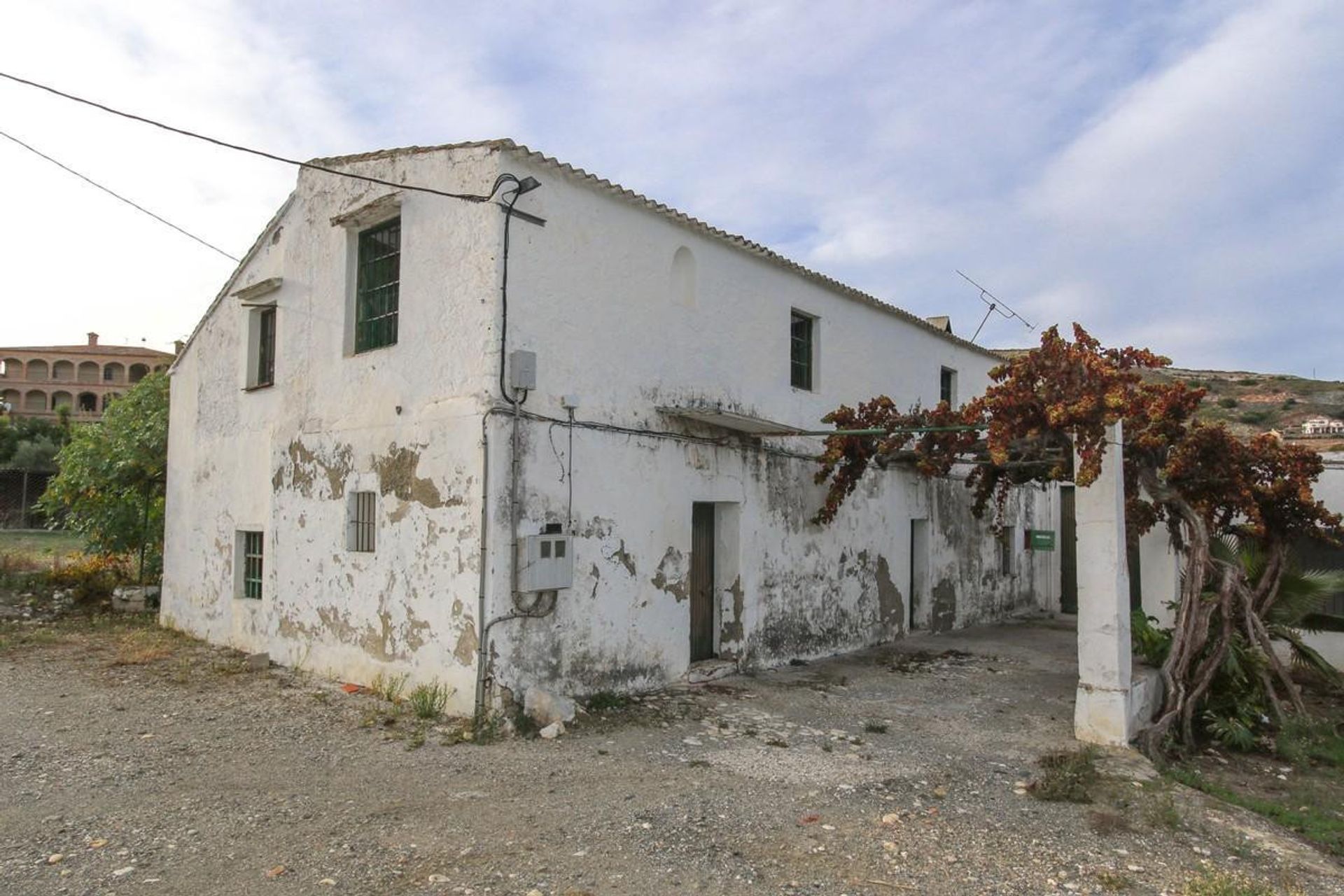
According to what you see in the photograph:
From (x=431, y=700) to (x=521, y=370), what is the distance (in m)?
3.03

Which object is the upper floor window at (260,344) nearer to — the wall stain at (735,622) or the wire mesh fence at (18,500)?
the wall stain at (735,622)

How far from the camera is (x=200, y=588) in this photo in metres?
11.7

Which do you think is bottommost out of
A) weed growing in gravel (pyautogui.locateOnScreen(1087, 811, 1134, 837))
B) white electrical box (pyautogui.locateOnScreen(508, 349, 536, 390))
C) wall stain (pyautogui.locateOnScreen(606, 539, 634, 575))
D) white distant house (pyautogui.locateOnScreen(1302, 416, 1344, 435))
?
weed growing in gravel (pyautogui.locateOnScreen(1087, 811, 1134, 837))

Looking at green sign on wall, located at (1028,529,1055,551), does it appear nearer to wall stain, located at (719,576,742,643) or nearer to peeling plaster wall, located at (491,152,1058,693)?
peeling plaster wall, located at (491,152,1058,693)

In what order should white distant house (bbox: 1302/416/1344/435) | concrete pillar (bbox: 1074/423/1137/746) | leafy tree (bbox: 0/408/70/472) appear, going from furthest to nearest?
leafy tree (bbox: 0/408/70/472)
white distant house (bbox: 1302/416/1344/435)
concrete pillar (bbox: 1074/423/1137/746)

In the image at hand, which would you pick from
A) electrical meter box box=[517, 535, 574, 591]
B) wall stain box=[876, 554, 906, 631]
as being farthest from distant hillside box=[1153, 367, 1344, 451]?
electrical meter box box=[517, 535, 574, 591]

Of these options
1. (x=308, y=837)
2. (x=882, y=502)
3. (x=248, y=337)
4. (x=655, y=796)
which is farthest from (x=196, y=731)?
(x=882, y=502)

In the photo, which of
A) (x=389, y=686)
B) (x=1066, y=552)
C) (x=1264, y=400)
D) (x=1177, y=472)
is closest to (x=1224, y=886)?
(x=1177, y=472)

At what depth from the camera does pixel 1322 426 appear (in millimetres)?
29062

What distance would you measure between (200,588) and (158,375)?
5.48 m

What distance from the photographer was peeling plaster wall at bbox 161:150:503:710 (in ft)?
25.8

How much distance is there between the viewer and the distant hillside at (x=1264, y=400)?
3266 cm

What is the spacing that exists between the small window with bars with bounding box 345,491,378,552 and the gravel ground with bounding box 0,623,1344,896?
1.46 m

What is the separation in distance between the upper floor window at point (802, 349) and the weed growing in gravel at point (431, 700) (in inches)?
236
